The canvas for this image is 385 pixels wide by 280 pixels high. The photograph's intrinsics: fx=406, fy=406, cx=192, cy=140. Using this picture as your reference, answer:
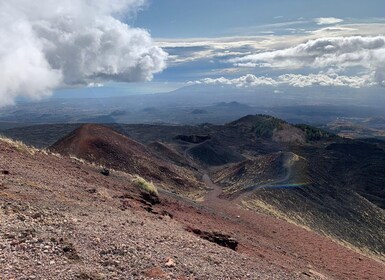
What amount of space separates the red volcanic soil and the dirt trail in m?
0.13

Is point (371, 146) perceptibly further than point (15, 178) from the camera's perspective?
Yes

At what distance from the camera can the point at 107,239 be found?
12820mm

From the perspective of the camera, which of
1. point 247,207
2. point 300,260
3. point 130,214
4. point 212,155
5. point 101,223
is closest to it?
point 101,223

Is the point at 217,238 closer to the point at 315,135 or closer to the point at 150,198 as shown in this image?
the point at 150,198

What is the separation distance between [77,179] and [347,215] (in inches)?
1266

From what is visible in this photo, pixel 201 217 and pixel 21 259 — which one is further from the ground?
pixel 21 259

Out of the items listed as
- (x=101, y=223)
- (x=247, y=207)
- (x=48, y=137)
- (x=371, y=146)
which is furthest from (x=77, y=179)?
(x=371, y=146)

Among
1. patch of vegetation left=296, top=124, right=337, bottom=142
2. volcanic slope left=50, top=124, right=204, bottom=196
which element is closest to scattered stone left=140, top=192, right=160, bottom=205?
volcanic slope left=50, top=124, right=204, bottom=196

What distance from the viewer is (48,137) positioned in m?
107

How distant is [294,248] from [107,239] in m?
16.2

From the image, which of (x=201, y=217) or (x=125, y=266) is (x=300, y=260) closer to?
(x=201, y=217)

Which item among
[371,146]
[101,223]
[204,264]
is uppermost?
[101,223]

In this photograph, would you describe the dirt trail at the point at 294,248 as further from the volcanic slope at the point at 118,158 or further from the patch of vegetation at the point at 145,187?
the volcanic slope at the point at 118,158

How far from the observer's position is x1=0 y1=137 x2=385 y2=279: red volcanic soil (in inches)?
427
